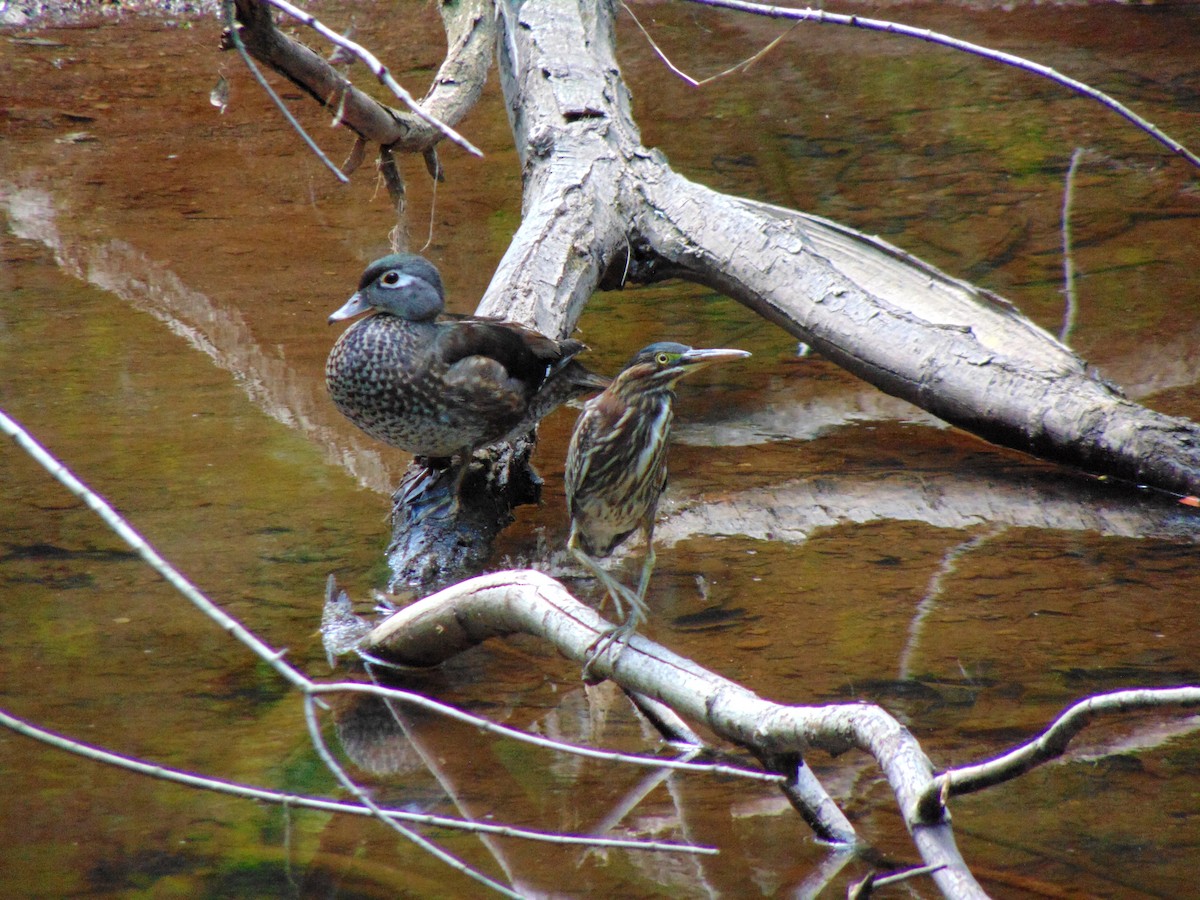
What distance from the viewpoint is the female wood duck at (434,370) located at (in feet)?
15.8

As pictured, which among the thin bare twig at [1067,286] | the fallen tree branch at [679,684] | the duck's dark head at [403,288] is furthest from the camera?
the thin bare twig at [1067,286]

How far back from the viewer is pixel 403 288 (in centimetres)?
505

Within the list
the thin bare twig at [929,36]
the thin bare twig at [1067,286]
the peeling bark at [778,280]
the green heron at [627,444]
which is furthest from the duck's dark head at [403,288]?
the thin bare twig at [1067,286]

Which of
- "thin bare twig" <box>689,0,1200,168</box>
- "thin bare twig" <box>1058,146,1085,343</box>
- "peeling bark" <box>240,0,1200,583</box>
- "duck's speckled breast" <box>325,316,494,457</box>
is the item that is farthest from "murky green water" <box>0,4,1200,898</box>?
"thin bare twig" <box>689,0,1200,168</box>

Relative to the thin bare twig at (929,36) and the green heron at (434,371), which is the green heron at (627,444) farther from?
the thin bare twig at (929,36)

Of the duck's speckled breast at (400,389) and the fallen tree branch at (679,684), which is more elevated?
the duck's speckled breast at (400,389)

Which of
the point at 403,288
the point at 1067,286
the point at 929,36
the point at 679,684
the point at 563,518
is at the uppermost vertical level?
the point at 929,36

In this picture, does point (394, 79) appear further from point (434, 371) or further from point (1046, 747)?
point (1046, 747)

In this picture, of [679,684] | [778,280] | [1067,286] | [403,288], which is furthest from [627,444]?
[1067,286]

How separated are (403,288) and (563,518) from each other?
1182 millimetres

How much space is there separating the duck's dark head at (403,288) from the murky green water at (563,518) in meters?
0.87

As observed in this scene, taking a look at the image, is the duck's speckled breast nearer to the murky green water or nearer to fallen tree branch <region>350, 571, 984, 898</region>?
the murky green water

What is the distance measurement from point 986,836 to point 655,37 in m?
10.2

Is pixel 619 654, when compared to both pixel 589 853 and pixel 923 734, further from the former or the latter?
pixel 923 734
